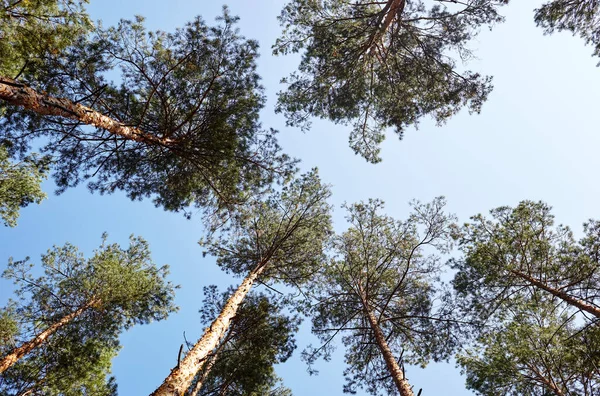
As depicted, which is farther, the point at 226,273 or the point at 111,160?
the point at 226,273

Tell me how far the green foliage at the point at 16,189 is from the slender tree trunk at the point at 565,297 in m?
15.6

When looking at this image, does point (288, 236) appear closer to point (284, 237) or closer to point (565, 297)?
point (284, 237)

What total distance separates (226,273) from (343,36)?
898cm

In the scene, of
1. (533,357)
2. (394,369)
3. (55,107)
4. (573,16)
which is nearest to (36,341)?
(55,107)

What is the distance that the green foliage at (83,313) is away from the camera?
9.30m

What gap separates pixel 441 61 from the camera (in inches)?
361

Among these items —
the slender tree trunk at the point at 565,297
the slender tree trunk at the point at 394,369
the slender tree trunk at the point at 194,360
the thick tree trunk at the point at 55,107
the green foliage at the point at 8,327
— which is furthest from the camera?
the green foliage at the point at 8,327

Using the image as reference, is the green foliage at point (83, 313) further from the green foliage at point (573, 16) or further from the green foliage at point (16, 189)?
the green foliage at point (573, 16)

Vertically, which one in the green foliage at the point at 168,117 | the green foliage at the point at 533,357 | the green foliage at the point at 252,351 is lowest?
the green foliage at the point at 533,357

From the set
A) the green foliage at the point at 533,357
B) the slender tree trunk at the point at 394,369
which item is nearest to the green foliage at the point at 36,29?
the slender tree trunk at the point at 394,369

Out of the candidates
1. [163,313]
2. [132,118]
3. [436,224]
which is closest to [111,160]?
[132,118]

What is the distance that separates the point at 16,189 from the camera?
1064 centimetres

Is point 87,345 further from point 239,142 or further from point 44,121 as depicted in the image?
point 239,142

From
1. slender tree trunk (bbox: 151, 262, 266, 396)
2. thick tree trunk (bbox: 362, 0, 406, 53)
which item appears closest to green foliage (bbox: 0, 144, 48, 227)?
slender tree trunk (bbox: 151, 262, 266, 396)
